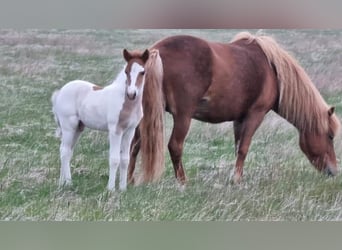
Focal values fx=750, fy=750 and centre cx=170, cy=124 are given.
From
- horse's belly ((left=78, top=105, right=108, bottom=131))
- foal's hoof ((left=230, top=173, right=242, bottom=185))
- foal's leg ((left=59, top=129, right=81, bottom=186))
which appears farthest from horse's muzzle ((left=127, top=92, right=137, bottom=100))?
foal's hoof ((left=230, top=173, right=242, bottom=185))

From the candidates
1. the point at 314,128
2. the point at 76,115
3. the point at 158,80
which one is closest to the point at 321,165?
the point at 314,128

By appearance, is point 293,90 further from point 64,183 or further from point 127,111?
point 64,183

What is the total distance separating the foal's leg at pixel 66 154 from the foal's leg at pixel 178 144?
12.8 inches

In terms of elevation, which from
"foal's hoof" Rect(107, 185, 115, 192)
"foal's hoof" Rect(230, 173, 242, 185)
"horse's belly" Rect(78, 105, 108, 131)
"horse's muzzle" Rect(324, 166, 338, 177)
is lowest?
"foal's hoof" Rect(107, 185, 115, 192)

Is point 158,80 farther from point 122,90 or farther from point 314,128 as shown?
point 314,128

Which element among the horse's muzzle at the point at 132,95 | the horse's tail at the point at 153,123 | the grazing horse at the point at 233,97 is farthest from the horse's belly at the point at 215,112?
the horse's muzzle at the point at 132,95

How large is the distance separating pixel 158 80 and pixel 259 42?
38 cm

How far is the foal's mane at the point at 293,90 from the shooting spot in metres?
2.59

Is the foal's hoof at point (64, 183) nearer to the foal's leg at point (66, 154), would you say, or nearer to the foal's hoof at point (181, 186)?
the foal's leg at point (66, 154)

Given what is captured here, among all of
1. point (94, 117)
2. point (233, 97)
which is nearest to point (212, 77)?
point (233, 97)

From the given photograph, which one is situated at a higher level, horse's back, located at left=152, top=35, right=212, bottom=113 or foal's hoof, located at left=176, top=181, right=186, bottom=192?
horse's back, located at left=152, top=35, right=212, bottom=113

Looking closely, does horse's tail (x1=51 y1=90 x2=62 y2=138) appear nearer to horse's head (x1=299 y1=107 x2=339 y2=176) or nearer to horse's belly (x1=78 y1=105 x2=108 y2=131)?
horse's belly (x1=78 y1=105 x2=108 y2=131)

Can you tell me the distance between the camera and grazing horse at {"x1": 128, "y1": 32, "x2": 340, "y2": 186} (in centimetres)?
255

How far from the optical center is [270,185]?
257 centimetres
